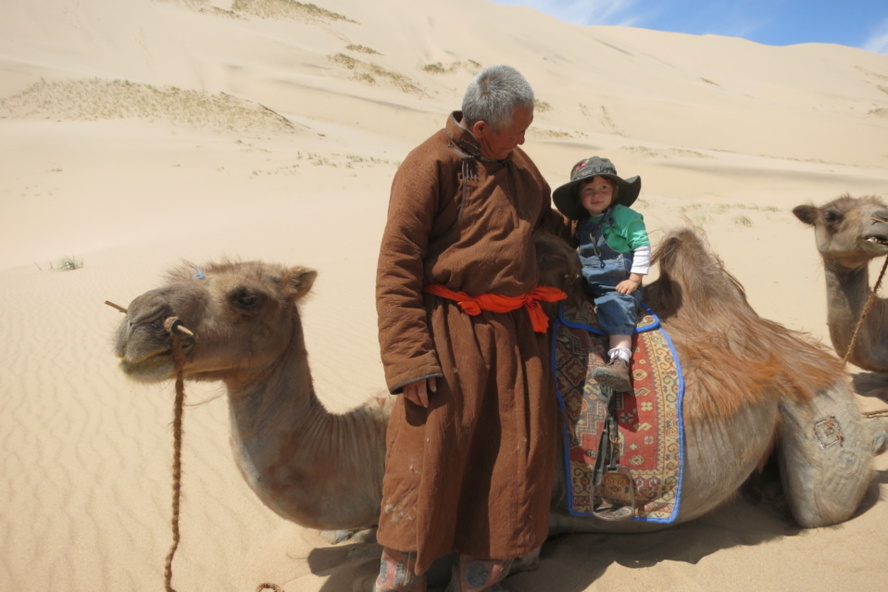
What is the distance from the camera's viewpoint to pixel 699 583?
9.15 feet

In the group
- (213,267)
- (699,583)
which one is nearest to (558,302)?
(699,583)

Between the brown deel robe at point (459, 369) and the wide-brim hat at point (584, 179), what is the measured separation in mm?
528

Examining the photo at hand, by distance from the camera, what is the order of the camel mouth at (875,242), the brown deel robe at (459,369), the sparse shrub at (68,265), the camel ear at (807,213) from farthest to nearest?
the sparse shrub at (68,265) < the camel ear at (807,213) < the camel mouth at (875,242) < the brown deel robe at (459,369)

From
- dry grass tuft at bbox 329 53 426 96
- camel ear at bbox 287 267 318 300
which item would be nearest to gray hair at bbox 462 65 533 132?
camel ear at bbox 287 267 318 300

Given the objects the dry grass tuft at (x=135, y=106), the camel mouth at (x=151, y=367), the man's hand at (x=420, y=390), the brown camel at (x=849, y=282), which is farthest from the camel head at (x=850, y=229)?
the dry grass tuft at (x=135, y=106)

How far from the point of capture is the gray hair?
241cm

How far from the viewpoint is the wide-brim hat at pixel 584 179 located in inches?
118

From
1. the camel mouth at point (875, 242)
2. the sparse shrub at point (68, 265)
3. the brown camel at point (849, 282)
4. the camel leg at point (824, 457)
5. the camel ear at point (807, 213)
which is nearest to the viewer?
the camel leg at point (824, 457)

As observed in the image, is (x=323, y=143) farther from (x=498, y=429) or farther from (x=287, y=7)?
(x=287, y=7)

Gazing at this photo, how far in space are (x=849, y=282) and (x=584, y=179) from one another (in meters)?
3.13

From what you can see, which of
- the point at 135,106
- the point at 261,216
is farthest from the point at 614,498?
the point at 135,106

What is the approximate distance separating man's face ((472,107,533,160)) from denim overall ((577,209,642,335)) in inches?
30.0

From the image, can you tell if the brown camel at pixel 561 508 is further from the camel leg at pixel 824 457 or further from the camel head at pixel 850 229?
the camel head at pixel 850 229

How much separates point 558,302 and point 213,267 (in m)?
1.69
